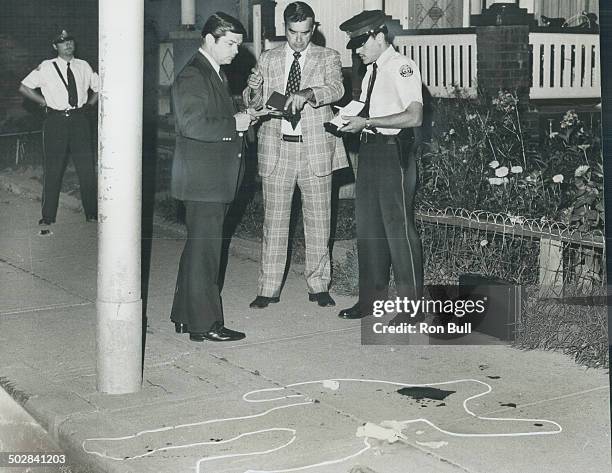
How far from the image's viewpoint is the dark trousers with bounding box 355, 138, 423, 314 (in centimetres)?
598

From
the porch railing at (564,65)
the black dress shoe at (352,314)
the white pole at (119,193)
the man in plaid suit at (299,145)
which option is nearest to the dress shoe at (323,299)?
the man in plaid suit at (299,145)

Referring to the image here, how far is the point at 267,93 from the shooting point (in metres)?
6.24

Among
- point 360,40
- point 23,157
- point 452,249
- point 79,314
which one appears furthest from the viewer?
point 23,157

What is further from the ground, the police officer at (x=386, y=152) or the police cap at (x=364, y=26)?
the police cap at (x=364, y=26)

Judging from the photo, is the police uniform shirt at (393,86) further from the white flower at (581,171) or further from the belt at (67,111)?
the belt at (67,111)

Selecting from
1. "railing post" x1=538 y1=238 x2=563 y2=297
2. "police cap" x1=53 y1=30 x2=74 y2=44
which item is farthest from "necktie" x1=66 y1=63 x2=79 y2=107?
"railing post" x1=538 y1=238 x2=563 y2=297

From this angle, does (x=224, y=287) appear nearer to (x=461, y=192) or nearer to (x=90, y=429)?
(x=461, y=192)

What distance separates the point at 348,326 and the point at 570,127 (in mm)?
2486

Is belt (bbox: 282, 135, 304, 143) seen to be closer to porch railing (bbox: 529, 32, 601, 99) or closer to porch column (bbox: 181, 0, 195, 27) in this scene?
porch railing (bbox: 529, 32, 601, 99)

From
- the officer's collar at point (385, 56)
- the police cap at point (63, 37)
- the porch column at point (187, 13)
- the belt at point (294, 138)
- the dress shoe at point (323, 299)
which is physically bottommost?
the dress shoe at point (323, 299)

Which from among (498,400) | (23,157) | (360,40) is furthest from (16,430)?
(23,157)

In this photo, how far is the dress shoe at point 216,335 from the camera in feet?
18.8

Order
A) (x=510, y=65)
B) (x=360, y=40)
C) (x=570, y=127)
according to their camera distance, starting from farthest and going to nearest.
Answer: (x=510, y=65) < (x=570, y=127) < (x=360, y=40)

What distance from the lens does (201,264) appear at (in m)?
5.62
